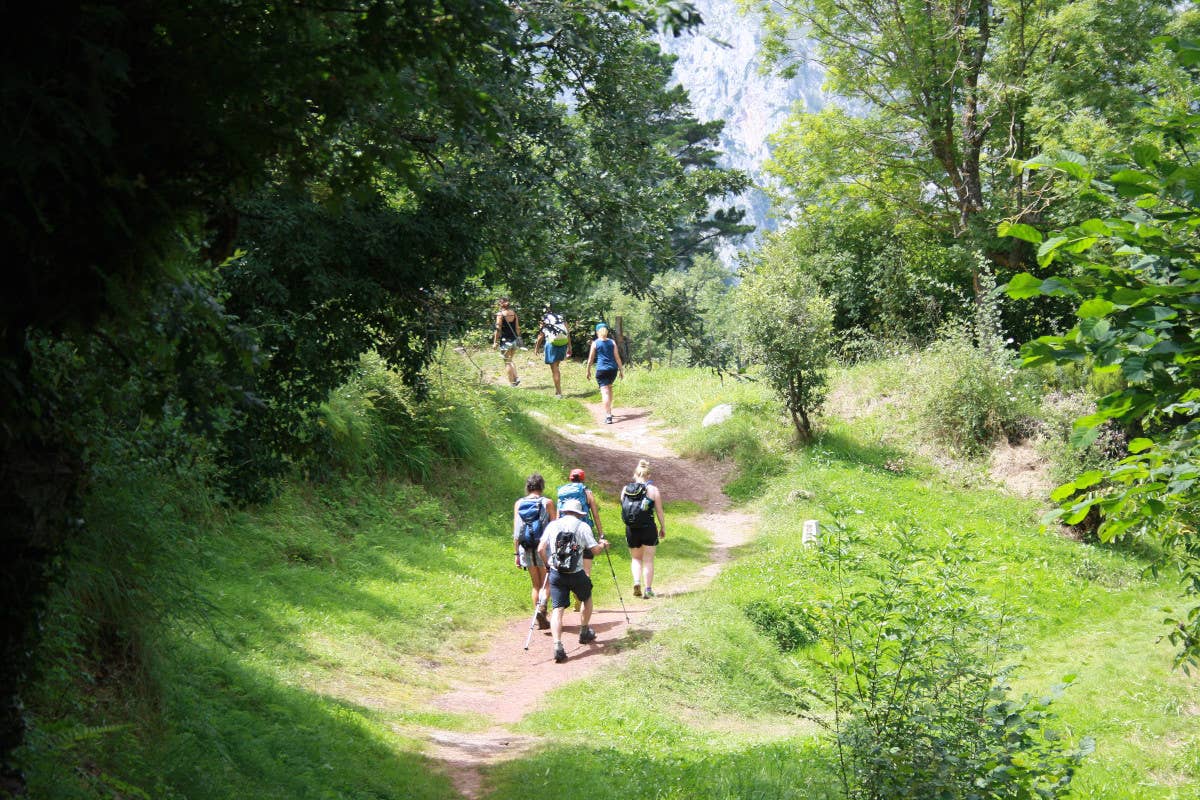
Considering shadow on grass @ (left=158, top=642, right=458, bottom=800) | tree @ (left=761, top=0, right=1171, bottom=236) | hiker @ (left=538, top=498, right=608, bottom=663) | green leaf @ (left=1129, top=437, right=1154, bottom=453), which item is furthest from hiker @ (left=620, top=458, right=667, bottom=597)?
tree @ (left=761, top=0, right=1171, bottom=236)

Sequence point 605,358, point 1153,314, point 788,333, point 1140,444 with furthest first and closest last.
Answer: point 605,358
point 788,333
point 1140,444
point 1153,314

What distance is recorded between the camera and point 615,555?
14453 millimetres

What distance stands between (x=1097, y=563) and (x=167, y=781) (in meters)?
13.7

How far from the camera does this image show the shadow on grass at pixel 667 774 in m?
6.83

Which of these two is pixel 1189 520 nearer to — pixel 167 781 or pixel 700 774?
pixel 700 774

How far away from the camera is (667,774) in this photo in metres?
7.23

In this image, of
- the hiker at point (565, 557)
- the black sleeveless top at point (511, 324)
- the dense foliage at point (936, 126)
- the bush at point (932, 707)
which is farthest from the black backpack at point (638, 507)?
the dense foliage at point (936, 126)

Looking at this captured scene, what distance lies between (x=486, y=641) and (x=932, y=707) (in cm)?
580

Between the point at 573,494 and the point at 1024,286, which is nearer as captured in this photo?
the point at 1024,286

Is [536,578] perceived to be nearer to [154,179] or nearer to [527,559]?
[527,559]

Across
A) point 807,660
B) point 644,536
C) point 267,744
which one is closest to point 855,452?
point 644,536

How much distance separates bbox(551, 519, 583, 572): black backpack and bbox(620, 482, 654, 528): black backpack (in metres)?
1.79

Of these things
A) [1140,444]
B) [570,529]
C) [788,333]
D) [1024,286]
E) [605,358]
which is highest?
[1024,286]

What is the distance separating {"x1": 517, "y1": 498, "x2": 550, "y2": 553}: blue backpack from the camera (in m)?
10.9
